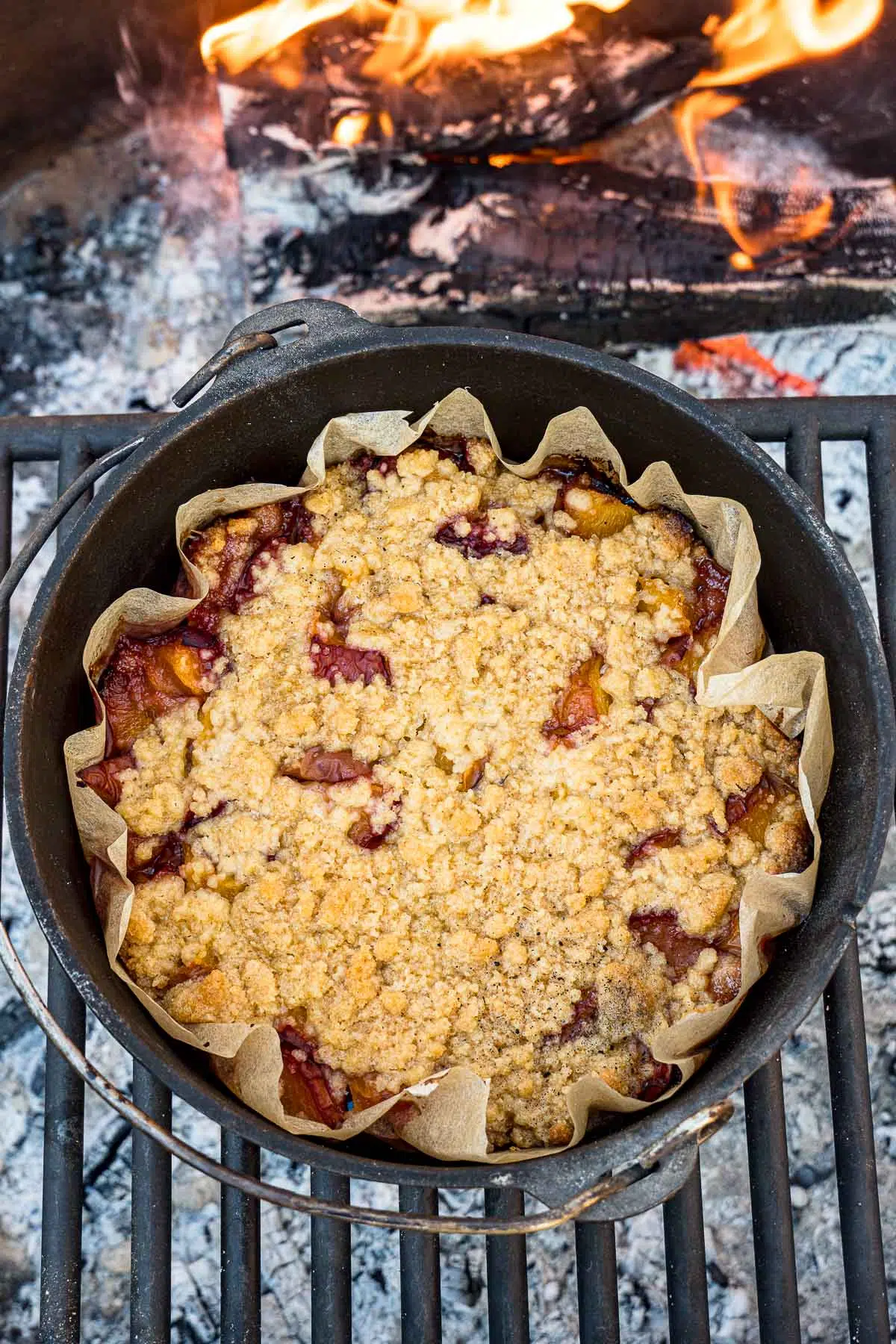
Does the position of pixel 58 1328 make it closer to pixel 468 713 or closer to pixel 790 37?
pixel 468 713

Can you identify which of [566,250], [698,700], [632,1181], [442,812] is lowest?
[632,1181]

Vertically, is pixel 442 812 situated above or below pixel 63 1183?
above

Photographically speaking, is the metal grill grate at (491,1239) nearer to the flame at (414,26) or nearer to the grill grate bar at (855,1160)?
Answer: the grill grate bar at (855,1160)

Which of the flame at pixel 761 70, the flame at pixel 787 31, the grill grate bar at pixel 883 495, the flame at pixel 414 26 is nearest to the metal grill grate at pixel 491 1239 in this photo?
the grill grate bar at pixel 883 495

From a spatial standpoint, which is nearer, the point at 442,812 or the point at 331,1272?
the point at 442,812

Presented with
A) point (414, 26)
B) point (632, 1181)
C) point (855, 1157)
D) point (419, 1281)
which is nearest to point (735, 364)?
point (414, 26)

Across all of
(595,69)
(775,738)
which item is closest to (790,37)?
(595,69)

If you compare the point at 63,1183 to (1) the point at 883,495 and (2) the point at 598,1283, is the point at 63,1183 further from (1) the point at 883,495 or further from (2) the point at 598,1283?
(1) the point at 883,495
